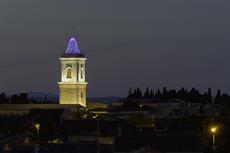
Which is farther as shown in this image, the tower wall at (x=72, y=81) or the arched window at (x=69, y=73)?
the arched window at (x=69, y=73)

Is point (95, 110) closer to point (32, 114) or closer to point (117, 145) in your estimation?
point (32, 114)

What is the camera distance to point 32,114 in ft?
357

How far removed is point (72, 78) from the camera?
127000 millimetres

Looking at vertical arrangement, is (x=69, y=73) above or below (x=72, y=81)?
above

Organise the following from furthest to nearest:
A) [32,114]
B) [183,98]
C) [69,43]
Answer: [183,98] < [69,43] < [32,114]

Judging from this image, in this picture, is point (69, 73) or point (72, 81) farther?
point (69, 73)

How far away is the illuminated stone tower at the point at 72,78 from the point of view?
415 ft

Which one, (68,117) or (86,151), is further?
(68,117)

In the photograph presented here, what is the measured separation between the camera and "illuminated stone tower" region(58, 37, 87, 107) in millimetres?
126562

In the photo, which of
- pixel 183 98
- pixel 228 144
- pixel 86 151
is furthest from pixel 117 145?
pixel 183 98

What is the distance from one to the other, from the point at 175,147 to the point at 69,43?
83425mm

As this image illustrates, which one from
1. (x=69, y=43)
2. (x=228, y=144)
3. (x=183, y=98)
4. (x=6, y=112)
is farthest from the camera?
(x=183, y=98)

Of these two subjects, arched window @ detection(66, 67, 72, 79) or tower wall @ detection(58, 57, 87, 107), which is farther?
arched window @ detection(66, 67, 72, 79)

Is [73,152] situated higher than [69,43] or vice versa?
[69,43]
